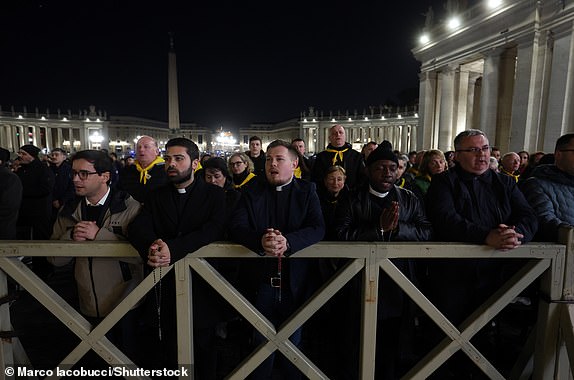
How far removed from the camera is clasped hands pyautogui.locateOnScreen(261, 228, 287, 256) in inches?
99.4

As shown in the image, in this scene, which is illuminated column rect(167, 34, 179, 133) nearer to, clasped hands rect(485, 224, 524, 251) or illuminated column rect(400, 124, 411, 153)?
clasped hands rect(485, 224, 524, 251)

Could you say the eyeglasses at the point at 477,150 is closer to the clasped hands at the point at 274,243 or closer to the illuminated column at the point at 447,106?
the clasped hands at the point at 274,243

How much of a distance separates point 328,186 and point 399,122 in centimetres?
6617

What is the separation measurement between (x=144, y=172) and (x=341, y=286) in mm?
4167

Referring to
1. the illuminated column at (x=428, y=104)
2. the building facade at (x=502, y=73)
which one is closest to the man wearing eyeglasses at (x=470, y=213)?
the building facade at (x=502, y=73)

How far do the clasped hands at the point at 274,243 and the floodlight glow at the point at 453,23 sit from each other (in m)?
24.1

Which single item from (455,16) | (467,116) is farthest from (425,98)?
(455,16)

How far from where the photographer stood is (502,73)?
19.0 meters

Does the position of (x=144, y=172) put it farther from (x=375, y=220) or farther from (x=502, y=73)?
(x=502, y=73)

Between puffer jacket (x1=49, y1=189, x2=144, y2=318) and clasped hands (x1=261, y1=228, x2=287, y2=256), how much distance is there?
123cm

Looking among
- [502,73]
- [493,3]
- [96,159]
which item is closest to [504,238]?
[96,159]

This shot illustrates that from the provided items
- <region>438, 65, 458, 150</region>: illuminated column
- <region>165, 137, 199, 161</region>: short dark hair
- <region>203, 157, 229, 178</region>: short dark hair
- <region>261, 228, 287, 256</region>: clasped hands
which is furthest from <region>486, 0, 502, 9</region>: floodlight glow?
<region>261, 228, 287, 256</region>: clasped hands

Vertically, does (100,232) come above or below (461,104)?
below

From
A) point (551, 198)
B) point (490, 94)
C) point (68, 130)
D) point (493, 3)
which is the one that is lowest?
point (551, 198)
